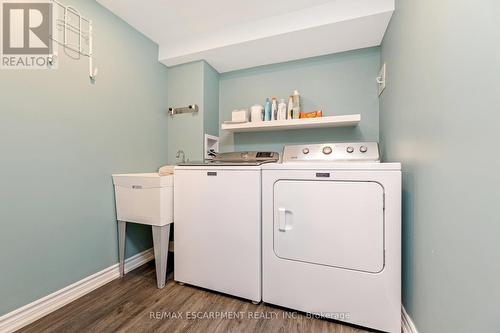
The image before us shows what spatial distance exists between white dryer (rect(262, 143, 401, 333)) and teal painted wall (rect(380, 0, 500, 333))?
13cm

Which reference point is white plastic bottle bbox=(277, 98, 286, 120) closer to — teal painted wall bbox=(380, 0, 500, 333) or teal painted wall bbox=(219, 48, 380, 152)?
teal painted wall bbox=(219, 48, 380, 152)

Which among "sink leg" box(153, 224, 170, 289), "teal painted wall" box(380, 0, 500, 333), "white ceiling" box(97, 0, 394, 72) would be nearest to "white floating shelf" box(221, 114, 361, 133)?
"teal painted wall" box(380, 0, 500, 333)

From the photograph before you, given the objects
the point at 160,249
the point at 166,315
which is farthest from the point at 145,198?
the point at 166,315

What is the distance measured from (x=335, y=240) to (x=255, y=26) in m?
1.86

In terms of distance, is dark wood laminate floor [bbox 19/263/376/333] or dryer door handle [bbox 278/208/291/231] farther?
dryer door handle [bbox 278/208/291/231]

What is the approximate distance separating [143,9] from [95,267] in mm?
2161

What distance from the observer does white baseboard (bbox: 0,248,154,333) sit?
1.20 meters

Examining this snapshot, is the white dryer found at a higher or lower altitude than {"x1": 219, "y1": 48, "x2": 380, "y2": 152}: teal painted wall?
lower

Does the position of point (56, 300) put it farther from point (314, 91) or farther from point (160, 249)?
point (314, 91)

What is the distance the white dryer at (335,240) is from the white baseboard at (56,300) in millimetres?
1325

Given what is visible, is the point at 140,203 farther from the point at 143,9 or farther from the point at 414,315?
the point at 414,315

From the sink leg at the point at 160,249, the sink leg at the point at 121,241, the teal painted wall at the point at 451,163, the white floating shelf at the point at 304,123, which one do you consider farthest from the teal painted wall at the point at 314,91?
the sink leg at the point at 121,241

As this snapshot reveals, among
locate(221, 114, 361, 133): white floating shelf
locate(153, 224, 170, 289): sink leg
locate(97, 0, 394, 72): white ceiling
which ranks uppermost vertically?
locate(97, 0, 394, 72): white ceiling

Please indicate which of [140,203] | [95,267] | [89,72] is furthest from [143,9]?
[95,267]
